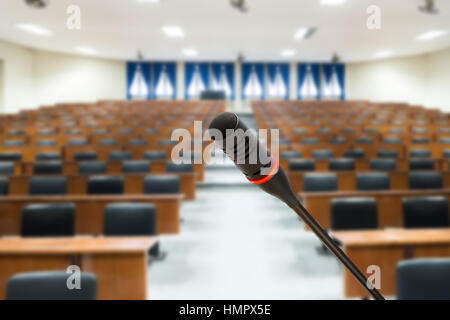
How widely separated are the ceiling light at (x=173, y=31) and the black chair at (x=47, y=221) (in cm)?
679

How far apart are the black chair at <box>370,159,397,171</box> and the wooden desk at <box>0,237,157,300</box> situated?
312 cm

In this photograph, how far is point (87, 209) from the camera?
296 centimetres

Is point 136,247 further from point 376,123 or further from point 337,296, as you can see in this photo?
point 376,123

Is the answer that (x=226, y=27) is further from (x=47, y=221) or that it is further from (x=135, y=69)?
(x=47, y=221)

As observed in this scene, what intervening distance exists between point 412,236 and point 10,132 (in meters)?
6.46

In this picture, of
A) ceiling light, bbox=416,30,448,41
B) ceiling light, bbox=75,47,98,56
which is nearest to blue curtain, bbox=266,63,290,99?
ceiling light, bbox=416,30,448,41

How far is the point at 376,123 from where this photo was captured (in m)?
7.00

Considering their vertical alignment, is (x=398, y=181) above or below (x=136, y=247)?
above

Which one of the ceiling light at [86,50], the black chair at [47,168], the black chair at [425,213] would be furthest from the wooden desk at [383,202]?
the ceiling light at [86,50]

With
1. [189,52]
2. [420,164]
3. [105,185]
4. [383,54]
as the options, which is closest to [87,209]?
[105,185]

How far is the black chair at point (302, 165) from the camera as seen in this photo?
4.10 metres

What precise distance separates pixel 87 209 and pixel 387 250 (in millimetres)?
2313

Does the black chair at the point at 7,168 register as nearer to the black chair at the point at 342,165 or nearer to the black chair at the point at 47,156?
the black chair at the point at 47,156
